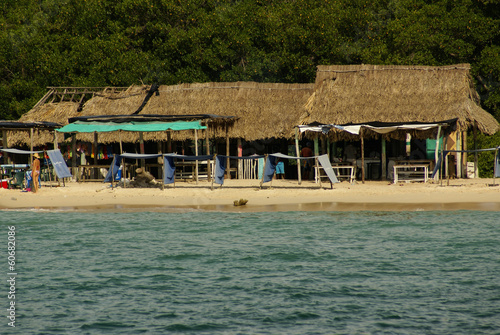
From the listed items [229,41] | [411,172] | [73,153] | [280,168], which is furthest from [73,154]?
[411,172]

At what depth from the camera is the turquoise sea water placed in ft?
27.6

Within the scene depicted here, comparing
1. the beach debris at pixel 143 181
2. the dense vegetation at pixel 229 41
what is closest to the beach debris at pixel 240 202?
the beach debris at pixel 143 181

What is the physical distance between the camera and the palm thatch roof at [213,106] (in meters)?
22.5

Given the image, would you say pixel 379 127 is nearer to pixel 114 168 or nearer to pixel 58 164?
pixel 114 168

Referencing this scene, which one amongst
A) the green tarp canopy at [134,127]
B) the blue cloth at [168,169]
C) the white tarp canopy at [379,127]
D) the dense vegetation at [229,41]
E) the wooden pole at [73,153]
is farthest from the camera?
the dense vegetation at [229,41]

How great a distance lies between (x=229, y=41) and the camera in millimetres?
30188

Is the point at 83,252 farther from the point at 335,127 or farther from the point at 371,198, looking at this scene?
the point at 335,127

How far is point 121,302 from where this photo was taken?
9.33m

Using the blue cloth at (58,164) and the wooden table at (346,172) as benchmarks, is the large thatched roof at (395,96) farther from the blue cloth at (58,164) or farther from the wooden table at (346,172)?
the blue cloth at (58,164)

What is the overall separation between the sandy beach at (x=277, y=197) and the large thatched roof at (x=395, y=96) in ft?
7.59

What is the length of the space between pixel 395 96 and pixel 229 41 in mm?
11238

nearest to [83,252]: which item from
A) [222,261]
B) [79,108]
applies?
[222,261]

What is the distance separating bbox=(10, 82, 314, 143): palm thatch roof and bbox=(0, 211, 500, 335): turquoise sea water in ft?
23.7

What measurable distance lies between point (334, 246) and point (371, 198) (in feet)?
14.8
